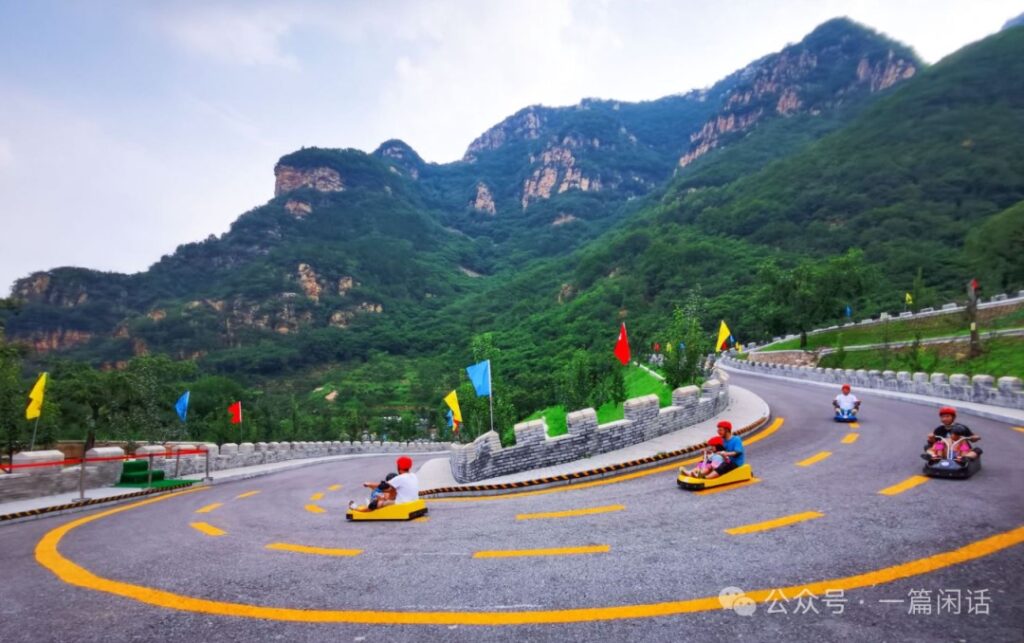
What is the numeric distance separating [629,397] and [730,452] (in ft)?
107

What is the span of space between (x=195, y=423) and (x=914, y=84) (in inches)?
7856

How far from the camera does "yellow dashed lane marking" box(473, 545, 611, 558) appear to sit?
19.8 ft

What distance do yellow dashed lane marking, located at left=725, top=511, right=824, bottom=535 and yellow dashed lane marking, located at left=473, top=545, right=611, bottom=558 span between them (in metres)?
1.81

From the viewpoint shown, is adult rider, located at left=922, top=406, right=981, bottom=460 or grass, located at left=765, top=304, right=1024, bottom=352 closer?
adult rider, located at left=922, top=406, right=981, bottom=460

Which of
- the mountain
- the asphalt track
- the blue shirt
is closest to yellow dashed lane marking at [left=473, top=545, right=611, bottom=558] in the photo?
the asphalt track

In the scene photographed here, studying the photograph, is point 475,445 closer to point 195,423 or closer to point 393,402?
point 195,423

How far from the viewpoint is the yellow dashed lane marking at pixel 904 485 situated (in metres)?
7.79

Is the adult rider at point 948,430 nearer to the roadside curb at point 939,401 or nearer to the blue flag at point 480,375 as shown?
the roadside curb at point 939,401

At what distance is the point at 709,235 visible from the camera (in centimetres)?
13200

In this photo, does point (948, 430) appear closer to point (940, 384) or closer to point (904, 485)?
point (904, 485)

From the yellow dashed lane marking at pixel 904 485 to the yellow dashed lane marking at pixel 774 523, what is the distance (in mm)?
1840

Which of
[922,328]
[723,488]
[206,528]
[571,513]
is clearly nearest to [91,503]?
[206,528]

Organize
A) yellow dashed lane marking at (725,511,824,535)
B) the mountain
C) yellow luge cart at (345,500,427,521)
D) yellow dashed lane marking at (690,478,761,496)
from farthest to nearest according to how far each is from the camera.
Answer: the mountain
yellow luge cart at (345,500,427,521)
yellow dashed lane marking at (690,478,761,496)
yellow dashed lane marking at (725,511,824,535)

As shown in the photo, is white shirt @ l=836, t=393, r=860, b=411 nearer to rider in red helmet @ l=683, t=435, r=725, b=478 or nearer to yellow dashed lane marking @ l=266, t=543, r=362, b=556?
rider in red helmet @ l=683, t=435, r=725, b=478
